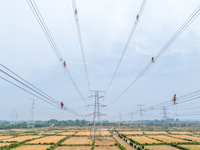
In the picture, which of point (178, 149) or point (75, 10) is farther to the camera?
point (178, 149)

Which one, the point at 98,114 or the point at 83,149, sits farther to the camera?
the point at 98,114

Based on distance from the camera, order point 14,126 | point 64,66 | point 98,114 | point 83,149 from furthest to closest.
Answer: point 14,126
point 98,114
point 83,149
point 64,66

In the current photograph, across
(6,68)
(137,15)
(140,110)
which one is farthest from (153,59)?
(140,110)

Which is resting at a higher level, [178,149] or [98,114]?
[98,114]

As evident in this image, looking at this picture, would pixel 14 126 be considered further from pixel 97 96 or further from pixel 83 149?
pixel 83 149

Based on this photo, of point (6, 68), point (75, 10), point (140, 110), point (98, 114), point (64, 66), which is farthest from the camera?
point (140, 110)

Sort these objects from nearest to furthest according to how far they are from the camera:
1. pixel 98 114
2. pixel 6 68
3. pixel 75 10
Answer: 1. pixel 6 68
2. pixel 75 10
3. pixel 98 114

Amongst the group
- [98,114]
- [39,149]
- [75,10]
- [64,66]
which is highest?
[75,10]

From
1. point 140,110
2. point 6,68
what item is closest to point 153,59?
point 6,68

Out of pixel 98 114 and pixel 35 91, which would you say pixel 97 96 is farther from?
pixel 35 91
